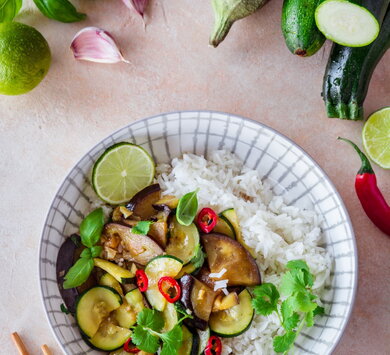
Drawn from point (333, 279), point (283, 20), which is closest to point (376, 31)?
point (283, 20)

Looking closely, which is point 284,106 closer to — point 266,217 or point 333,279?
point 266,217

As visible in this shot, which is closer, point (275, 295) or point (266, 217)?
point (275, 295)

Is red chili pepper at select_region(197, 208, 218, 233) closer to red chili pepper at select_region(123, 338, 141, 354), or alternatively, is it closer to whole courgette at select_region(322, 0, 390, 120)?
red chili pepper at select_region(123, 338, 141, 354)

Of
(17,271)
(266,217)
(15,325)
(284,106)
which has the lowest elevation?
(15,325)

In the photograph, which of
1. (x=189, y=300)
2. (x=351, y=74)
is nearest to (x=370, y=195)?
(x=351, y=74)

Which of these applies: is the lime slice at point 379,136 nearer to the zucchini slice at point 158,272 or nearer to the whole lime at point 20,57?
the zucchini slice at point 158,272

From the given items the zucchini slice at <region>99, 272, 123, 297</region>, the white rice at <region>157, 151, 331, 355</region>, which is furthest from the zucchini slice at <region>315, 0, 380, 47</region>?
the zucchini slice at <region>99, 272, 123, 297</region>
